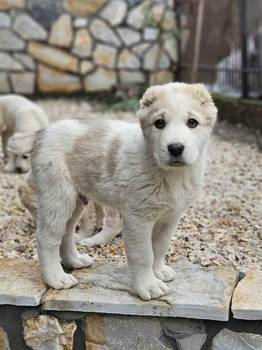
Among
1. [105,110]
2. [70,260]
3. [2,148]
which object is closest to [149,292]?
[70,260]

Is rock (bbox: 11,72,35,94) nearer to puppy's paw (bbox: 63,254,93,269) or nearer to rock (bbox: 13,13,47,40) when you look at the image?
rock (bbox: 13,13,47,40)

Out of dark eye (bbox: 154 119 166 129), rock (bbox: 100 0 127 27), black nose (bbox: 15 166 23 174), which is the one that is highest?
rock (bbox: 100 0 127 27)

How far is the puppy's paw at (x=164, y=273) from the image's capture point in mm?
→ 2744

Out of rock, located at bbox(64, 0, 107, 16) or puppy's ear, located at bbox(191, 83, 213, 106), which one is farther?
rock, located at bbox(64, 0, 107, 16)

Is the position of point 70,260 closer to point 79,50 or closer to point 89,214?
point 89,214

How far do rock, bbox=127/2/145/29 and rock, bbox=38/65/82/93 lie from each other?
51.9 inches

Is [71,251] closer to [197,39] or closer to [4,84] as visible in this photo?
[197,39]

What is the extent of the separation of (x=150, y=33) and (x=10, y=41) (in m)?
2.37

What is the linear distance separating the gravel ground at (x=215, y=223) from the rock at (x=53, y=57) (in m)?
4.32

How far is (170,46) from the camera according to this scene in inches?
404

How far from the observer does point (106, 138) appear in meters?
2.67

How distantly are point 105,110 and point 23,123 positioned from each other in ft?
11.4

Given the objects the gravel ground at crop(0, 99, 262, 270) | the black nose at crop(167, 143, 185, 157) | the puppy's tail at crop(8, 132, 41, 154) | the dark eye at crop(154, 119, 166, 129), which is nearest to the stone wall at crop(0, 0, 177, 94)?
the gravel ground at crop(0, 99, 262, 270)

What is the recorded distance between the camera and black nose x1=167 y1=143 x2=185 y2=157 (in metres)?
2.20
